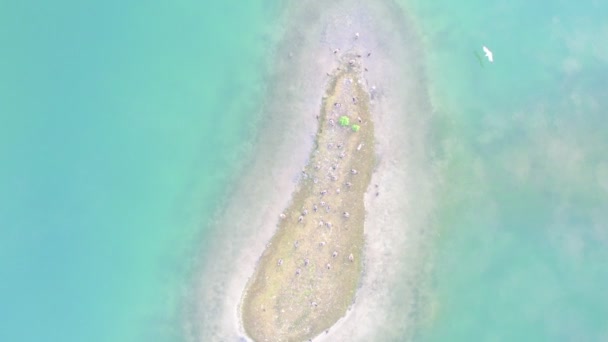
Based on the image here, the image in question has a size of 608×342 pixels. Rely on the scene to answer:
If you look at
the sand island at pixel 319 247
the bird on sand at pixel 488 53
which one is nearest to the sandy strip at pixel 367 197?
the sand island at pixel 319 247

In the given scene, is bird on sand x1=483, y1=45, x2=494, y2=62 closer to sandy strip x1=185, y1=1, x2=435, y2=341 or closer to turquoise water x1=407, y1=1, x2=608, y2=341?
turquoise water x1=407, y1=1, x2=608, y2=341

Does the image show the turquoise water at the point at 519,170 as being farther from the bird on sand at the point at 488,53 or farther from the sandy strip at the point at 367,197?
the sandy strip at the point at 367,197

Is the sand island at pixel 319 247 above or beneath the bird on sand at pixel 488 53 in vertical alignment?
beneath

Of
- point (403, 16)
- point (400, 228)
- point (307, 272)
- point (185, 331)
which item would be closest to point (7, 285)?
point (185, 331)

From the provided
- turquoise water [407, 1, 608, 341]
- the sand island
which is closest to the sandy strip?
the sand island

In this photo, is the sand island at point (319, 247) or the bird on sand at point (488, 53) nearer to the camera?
the sand island at point (319, 247)

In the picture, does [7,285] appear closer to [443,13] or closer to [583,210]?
[443,13]

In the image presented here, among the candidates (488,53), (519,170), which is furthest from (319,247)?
(488,53)
